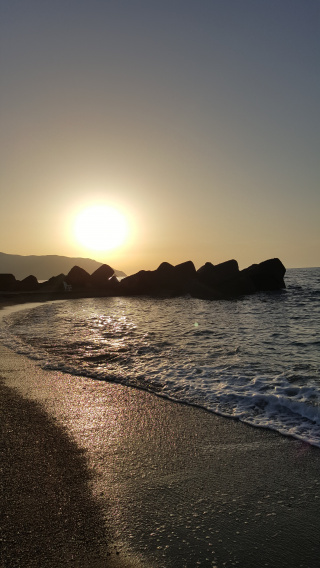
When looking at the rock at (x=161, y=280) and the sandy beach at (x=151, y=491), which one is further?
the rock at (x=161, y=280)

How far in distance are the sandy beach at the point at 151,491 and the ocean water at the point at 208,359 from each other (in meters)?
0.84

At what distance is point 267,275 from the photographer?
36250 mm

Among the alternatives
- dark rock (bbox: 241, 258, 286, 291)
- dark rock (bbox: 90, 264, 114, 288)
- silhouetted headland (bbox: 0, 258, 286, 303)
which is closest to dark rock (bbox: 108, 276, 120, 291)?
silhouetted headland (bbox: 0, 258, 286, 303)

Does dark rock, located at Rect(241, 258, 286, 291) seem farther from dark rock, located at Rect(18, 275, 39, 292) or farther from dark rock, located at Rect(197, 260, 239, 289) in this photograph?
dark rock, located at Rect(18, 275, 39, 292)

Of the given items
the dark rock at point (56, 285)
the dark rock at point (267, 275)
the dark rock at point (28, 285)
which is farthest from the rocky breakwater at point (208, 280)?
the dark rock at point (28, 285)

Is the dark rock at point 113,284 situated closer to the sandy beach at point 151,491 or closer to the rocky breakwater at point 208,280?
the rocky breakwater at point 208,280

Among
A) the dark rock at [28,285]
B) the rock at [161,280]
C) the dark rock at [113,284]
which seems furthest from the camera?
the dark rock at [28,285]

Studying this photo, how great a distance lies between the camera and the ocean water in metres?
5.29

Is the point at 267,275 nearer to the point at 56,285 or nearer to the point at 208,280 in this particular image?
the point at 208,280

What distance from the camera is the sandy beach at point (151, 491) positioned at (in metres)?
2.24

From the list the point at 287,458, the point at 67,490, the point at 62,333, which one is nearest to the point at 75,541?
the point at 67,490

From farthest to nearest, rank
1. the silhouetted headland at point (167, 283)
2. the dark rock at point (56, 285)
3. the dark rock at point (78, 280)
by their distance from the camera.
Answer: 1. the dark rock at point (78, 280)
2. the dark rock at point (56, 285)
3. the silhouetted headland at point (167, 283)

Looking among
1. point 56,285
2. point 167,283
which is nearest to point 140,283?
point 167,283

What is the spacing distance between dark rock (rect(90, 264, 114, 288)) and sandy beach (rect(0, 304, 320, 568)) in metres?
37.7
